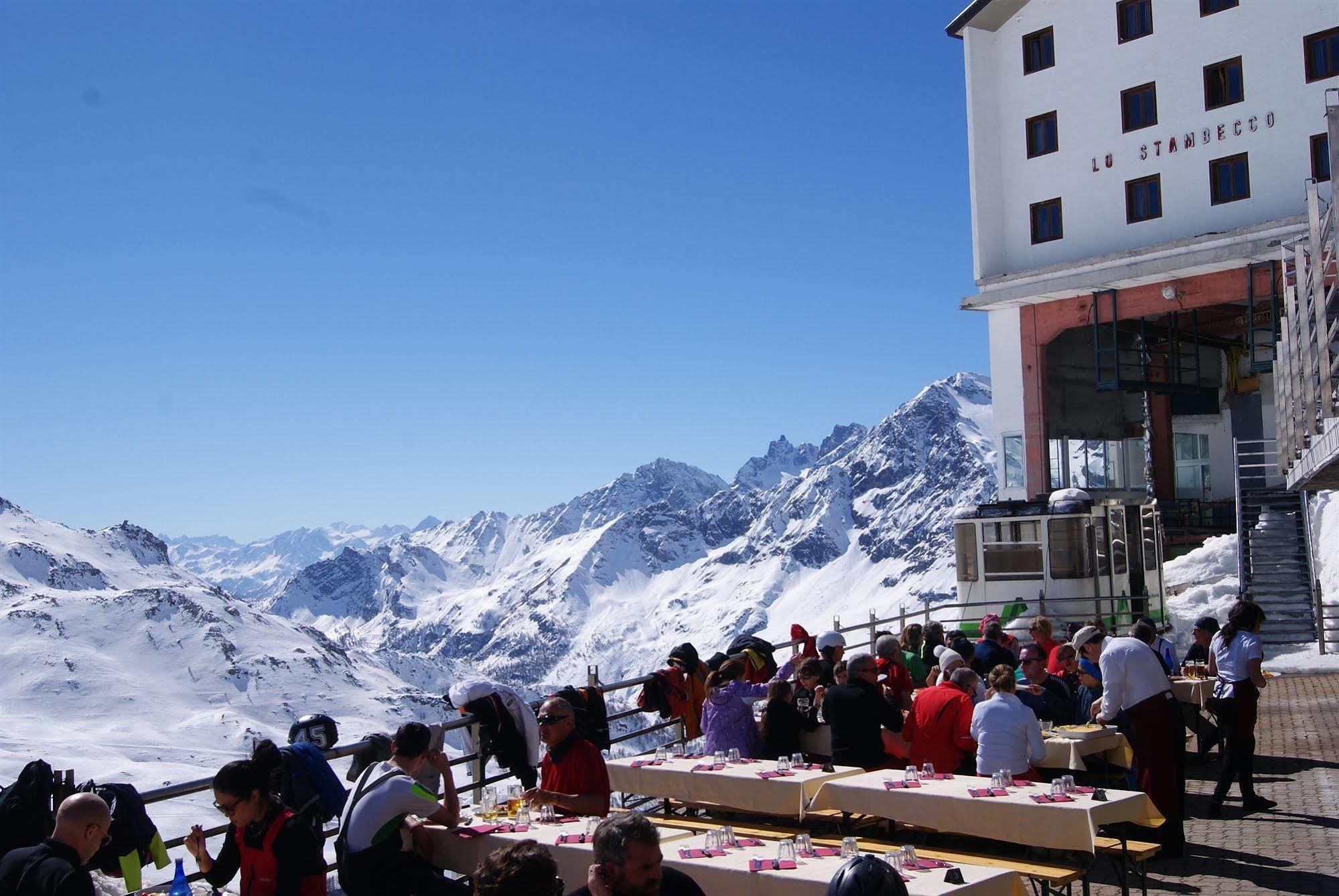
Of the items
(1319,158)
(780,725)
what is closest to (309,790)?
(780,725)

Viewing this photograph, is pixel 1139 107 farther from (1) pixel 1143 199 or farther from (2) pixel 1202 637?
(2) pixel 1202 637

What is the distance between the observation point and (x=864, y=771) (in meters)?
9.26

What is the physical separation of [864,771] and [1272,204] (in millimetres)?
22409

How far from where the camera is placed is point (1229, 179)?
27797 mm

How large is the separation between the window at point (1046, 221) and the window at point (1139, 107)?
2415 millimetres

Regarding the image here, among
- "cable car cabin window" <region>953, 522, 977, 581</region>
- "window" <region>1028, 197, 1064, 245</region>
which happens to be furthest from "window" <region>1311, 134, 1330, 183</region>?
"cable car cabin window" <region>953, 522, 977, 581</region>

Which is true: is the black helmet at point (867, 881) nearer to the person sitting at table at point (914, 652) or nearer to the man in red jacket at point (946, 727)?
the man in red jacket at point (946, 727)

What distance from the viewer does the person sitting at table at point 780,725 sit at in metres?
10.8

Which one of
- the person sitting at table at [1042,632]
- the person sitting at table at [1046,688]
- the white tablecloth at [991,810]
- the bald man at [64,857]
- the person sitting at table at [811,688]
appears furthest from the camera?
the person sitting at table at [1042,632]

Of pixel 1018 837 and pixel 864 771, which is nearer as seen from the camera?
pixel 1018 837

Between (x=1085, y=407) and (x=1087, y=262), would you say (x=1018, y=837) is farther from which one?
(x=1085, y=407)

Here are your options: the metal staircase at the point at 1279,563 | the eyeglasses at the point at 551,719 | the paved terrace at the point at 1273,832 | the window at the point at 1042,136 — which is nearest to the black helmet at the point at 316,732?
the eyeglasses at the point at 551,719

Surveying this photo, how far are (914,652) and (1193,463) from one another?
102 ft

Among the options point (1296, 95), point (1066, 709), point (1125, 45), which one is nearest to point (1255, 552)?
point (1296, 95)
